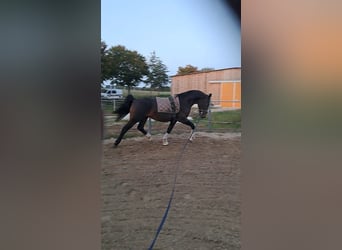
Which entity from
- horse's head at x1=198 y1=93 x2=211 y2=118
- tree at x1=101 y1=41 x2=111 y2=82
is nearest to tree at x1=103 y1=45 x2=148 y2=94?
tree at x1=101 y1=41 x2=111 y2=82

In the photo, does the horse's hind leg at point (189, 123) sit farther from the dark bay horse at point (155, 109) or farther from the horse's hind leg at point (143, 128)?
the horse's hind leg at point (143, 128)

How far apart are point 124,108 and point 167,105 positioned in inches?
6.2

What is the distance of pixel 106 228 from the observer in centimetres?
100

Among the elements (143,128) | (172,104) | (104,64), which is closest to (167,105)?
(172,104)

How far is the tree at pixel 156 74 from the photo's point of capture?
3.57 feet

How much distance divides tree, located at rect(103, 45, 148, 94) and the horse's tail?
1.2 inches

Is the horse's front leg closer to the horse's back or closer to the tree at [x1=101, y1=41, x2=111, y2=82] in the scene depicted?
the horse's back

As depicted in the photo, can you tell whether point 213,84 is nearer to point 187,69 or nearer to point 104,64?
point 187,69

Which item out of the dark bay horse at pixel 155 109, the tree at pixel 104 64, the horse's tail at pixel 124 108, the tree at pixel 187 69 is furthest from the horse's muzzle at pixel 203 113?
the tree at pixel 104 64

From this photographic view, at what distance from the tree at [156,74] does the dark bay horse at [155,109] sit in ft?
0.19

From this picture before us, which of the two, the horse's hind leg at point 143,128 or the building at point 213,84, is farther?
the horse's hind leg at point 143,128

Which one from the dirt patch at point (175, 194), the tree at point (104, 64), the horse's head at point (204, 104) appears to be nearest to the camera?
the tree at point (104, 64)

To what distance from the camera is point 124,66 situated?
1052 mm
